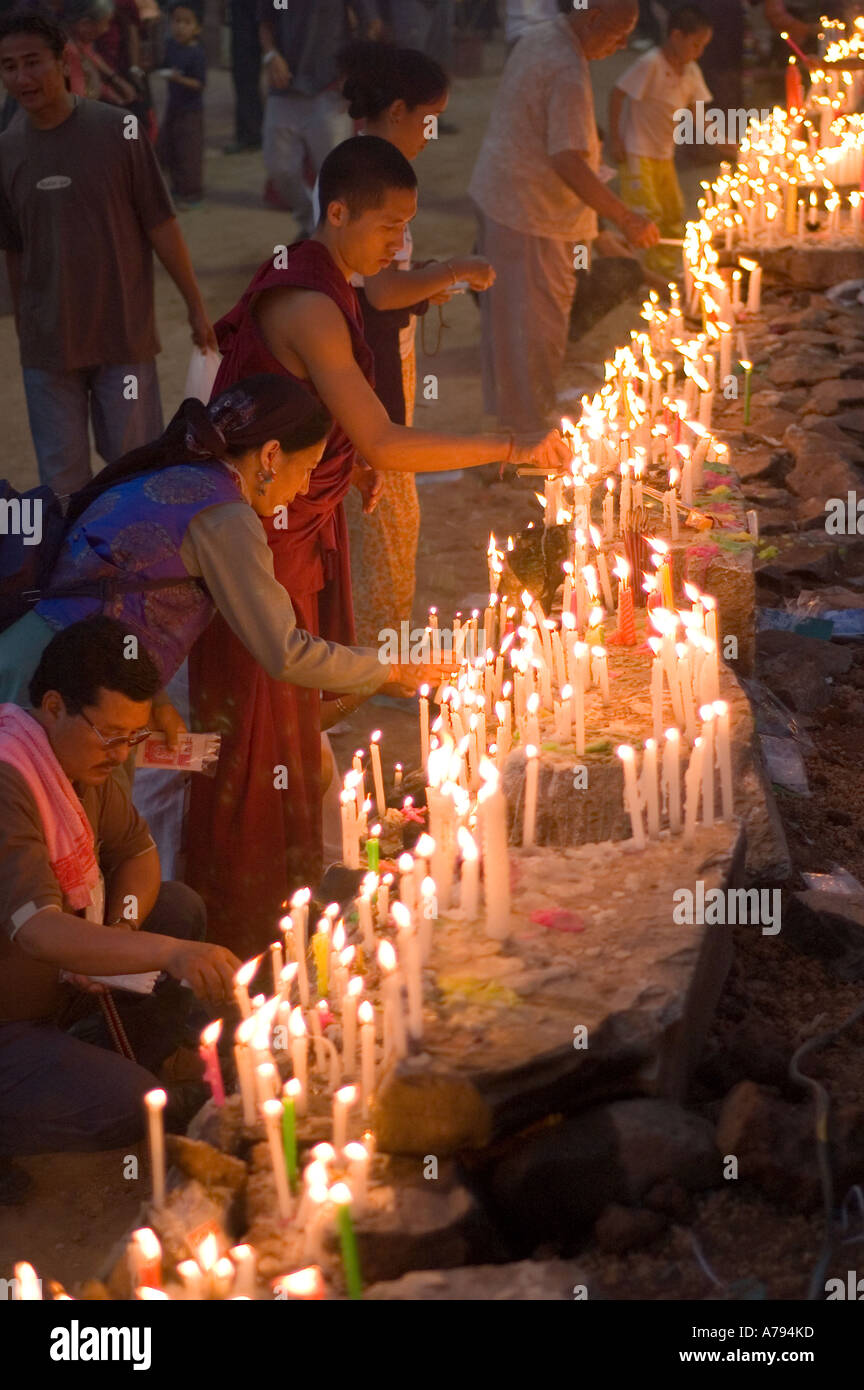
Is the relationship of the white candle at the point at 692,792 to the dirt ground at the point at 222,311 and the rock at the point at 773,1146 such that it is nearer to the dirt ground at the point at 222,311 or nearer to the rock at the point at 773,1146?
the rock at the point at 773,1146

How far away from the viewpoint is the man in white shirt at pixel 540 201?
7.56 meters

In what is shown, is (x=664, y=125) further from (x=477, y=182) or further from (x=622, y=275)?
(x=477, y=182)

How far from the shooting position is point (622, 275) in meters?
11.0

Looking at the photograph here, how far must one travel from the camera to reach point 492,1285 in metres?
2.66

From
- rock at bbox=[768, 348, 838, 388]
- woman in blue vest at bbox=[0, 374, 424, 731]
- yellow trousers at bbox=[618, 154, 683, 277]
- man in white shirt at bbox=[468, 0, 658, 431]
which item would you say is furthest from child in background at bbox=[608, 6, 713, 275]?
woman in blue vest at bbox=[0, 374, 424, 731]

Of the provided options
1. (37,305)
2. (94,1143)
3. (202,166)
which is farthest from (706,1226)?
(202,166)

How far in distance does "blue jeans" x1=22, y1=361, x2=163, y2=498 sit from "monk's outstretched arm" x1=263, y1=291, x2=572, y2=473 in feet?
7.33

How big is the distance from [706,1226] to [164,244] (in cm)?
473

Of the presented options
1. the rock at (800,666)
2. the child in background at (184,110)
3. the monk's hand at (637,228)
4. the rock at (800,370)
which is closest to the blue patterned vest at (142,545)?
the rock at (800,666)

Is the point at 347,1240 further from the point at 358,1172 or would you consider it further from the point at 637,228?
the point at 637,228

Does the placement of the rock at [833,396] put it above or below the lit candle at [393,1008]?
above

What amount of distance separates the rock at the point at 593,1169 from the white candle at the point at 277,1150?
38 centimetres

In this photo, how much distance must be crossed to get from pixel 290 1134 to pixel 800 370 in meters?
6.18

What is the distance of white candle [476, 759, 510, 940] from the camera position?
3.20m
